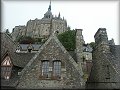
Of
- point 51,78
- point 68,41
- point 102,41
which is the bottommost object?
point 51,78

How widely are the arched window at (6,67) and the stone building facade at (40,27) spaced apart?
98.2m

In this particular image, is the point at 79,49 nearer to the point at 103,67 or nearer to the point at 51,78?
the point at 103,67

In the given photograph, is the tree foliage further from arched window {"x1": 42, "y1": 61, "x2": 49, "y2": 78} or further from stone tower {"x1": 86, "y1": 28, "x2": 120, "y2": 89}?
arched window {"x1": 42, "y1": 61, "x2": 49, "y2": 78}

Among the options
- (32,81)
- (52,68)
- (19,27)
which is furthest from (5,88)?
(19,27)

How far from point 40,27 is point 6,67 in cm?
10558

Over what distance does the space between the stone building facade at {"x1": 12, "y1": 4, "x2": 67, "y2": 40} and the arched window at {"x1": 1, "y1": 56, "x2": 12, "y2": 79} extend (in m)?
98.2

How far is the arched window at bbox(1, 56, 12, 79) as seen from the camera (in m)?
17.8

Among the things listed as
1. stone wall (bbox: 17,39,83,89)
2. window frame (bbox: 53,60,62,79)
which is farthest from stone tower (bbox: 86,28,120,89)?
window frame (bbox: 53,60,62,79)

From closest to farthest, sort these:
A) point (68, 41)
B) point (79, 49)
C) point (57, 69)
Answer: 1. point (57, 69)
2. point (79, 49)
3. point (68, 41)

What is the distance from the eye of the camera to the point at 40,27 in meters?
123

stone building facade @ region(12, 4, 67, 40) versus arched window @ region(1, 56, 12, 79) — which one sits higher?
stone building facade @ region(12, 4, 67, 40)

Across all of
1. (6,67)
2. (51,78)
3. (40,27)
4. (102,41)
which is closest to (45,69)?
(51,78)

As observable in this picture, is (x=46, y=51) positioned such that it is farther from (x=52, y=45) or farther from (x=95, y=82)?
(x=95, y=82)

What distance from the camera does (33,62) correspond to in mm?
17438
